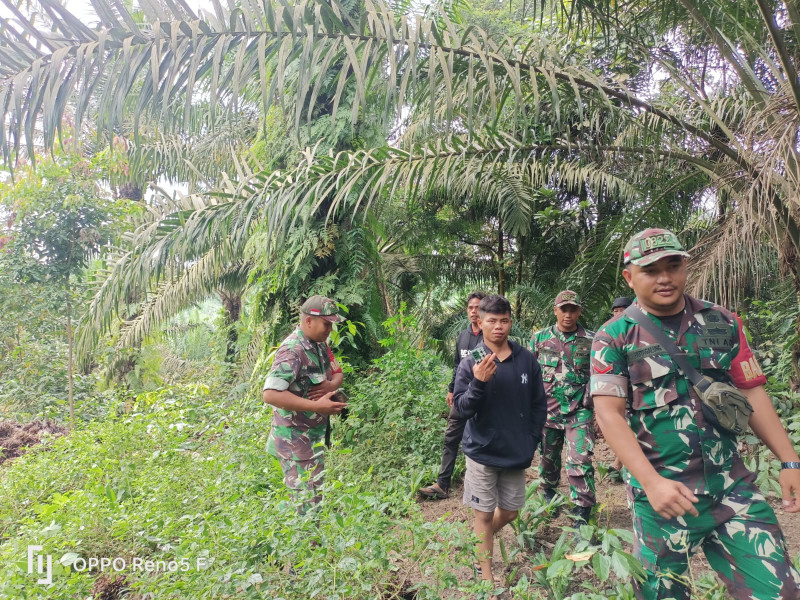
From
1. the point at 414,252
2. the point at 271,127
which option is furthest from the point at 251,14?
the point at 414,252

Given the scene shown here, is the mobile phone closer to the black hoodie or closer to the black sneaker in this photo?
the black hoodie

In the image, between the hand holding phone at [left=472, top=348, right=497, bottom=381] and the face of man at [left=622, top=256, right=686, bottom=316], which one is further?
the hand holding phone at [left=472, top=348, right=497, bottom=381]

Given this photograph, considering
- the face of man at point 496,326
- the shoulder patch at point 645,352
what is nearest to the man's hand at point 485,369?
the face of man at point 496,326

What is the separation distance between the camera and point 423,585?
257 centimetres

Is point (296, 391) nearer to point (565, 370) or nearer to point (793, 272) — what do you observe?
point (565, 370)

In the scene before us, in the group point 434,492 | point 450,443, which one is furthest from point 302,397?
point 434,492

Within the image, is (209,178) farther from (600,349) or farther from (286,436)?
(600,349)

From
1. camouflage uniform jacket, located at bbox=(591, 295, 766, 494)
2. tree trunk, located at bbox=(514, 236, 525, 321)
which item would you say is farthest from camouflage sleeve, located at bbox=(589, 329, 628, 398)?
tree trunk, located at bbox=(514, 236, 525, 321)

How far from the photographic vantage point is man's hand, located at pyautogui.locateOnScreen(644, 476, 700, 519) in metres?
1.84

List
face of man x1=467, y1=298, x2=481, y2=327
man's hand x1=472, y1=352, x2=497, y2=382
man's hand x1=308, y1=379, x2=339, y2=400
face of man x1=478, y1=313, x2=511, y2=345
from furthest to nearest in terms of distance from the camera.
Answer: face of man x1=467, y1=298, x2=481, y2=327 → man's hand x1=308, y1=379, x2=339, y2=400 → face of man x1=478, y1=313, x2=511, y2=345 → man's hand x1=472, y1=352, x2=497, y2=382

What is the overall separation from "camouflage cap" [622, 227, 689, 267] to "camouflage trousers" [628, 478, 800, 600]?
854 mm

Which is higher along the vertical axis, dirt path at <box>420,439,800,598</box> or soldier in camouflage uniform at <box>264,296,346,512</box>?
soldier in camouflage uniform at <box>264,296,346,512</box>

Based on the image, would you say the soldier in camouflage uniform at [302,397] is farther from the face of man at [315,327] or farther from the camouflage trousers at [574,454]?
the camouflage trousers at [574,454]

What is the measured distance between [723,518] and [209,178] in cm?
1070
